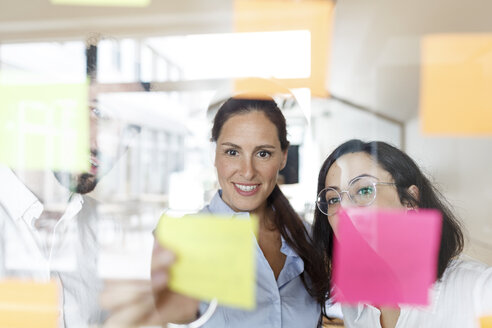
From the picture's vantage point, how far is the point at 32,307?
1.21m

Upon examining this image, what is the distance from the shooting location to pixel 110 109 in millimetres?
1145

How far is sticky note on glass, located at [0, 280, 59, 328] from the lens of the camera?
121cm

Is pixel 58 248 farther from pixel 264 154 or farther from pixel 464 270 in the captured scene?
pixel 464 270

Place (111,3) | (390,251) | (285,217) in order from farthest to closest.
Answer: (111,3)
(285,217)
(390,251)

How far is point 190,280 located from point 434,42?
0.87 metres

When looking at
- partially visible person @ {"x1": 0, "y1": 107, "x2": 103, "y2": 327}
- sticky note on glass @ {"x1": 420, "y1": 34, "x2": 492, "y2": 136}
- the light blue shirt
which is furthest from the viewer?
partially visible person @ {"x1": 0, "y1": 107, "x2": 103, "y2": 327}

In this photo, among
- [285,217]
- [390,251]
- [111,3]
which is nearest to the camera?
[390,251]

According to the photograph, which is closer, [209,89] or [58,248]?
[209,89]

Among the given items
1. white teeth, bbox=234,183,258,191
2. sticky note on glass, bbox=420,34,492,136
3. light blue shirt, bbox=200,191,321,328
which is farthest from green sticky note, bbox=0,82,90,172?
sticky note on glass, bbox=420,34,492,136

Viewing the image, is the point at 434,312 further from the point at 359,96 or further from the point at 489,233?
the point at 359,96

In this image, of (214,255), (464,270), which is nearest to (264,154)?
(214,255)

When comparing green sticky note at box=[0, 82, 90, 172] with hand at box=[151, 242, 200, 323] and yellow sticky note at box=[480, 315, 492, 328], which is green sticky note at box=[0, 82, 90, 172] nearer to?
hand at box=[151, 242, 200, 323]

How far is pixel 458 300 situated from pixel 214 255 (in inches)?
24.0

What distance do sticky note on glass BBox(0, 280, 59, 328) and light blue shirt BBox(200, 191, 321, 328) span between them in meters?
0.50
